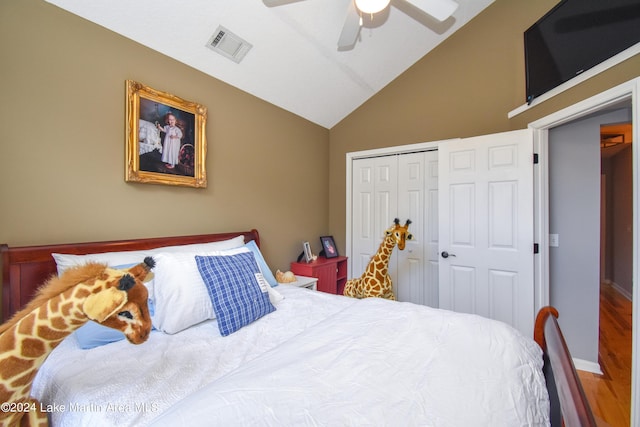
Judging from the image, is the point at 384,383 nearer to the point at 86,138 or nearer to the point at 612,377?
the point at 86,138

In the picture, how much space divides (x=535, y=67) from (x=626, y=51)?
819 mm

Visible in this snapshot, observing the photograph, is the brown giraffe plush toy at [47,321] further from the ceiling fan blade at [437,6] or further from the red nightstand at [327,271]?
the red nightstand at [327,271]

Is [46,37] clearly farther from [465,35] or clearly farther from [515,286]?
[515,286]

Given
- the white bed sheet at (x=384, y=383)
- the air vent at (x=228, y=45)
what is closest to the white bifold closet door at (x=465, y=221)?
the white bed sheet at (x=384, y=383)

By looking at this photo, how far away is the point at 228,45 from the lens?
222 cm

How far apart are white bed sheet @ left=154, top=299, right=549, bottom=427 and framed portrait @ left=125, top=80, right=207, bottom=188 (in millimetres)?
1538

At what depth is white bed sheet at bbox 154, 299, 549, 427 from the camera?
786 mm

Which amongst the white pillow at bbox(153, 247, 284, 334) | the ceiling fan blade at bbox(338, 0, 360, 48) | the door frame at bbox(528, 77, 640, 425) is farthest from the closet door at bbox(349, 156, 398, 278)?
the white pillow at bbox(153, 247, 284, 334)

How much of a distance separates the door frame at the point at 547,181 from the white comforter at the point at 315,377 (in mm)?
871

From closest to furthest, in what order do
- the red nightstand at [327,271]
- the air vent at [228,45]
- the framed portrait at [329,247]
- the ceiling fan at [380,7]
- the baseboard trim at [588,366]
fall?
the ceiling fan at [380,7] → the air vent at [228,45] → the baseboard trim at [588,366] → the red nightstand at [327,271] → the framed portrait at [329,247]

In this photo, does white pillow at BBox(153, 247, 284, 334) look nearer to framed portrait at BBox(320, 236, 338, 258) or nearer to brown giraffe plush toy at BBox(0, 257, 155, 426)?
brown giraffe plush toy at BBox(0, 257, 155, 426)

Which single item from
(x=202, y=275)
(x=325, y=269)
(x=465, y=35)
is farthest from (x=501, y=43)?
(x=202, y=275)

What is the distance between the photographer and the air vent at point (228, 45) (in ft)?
6.98

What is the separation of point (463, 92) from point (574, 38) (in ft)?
3.36
